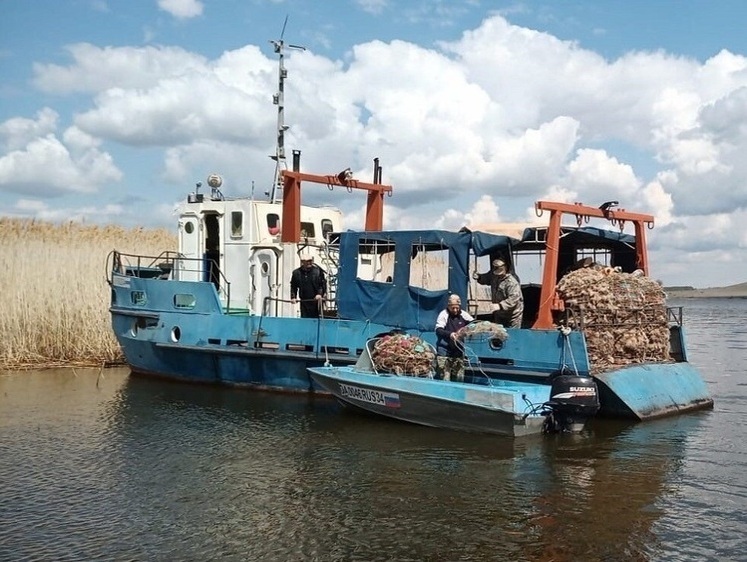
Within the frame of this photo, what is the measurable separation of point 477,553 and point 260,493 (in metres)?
2.43

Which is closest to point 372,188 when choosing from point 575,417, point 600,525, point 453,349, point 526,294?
point 526,294

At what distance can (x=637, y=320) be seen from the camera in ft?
37.7

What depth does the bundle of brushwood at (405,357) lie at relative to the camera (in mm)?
10727

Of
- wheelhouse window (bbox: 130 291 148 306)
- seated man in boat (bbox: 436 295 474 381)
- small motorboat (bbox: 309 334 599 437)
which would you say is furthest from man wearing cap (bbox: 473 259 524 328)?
wheelhouse window (bbox: 130 291 148 306)

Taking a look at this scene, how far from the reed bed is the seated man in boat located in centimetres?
861

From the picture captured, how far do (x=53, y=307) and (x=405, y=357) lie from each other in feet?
28.8

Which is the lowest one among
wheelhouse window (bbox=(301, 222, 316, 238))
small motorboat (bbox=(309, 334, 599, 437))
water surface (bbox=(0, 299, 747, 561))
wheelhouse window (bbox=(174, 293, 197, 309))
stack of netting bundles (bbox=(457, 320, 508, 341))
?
water surface (bbox=(0, 299, 747, 561))

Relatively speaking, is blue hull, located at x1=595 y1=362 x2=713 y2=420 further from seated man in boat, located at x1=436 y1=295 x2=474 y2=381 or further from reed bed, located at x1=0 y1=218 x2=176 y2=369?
reed bed, located at x1=0 y1=218 x2=176 y2=369

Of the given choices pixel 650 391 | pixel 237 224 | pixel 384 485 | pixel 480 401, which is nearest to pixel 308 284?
pixel 237 224

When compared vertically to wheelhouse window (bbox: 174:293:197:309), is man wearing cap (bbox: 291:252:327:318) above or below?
above

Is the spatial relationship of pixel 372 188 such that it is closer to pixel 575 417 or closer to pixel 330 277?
pixel 330 277

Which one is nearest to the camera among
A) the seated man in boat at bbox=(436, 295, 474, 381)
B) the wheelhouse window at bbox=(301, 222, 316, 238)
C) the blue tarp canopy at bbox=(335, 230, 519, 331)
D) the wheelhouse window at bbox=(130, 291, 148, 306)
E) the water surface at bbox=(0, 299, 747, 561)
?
the water surface at bbox=(0, 299, 747, 561)

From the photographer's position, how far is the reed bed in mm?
15867

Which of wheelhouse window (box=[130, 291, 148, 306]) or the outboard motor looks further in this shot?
wheelhouse window (box=[130, 291, 148, 306])
